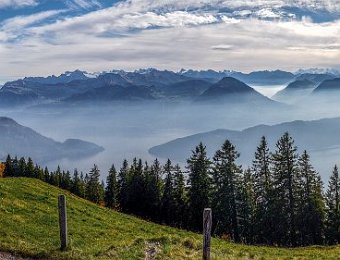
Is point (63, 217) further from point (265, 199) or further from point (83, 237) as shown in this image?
point (265, 199)

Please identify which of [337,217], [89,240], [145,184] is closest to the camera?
[89,240]

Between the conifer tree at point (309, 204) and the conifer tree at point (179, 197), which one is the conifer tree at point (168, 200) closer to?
the conifer tree at point (179, 197)

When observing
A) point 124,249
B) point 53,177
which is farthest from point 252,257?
point 53,177

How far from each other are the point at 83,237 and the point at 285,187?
4618cm

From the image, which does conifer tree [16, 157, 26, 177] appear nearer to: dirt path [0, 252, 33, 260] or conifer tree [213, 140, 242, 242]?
conifer tree [213, 140, 242, 242]

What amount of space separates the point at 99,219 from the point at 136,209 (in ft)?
183

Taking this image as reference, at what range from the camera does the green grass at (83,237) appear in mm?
19931

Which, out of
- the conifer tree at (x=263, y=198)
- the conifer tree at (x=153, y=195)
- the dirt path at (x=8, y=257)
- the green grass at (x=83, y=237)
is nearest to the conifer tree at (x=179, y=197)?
the conifer tree at (x=153, y=195)

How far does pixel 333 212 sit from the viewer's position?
7338 centimetres

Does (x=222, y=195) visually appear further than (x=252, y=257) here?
Yes

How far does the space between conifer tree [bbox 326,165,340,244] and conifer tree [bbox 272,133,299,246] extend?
702cm

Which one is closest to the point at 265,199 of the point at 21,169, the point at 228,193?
the point at 228,193

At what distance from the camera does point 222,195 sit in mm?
68750

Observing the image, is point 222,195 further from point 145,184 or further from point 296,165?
point 145,184
